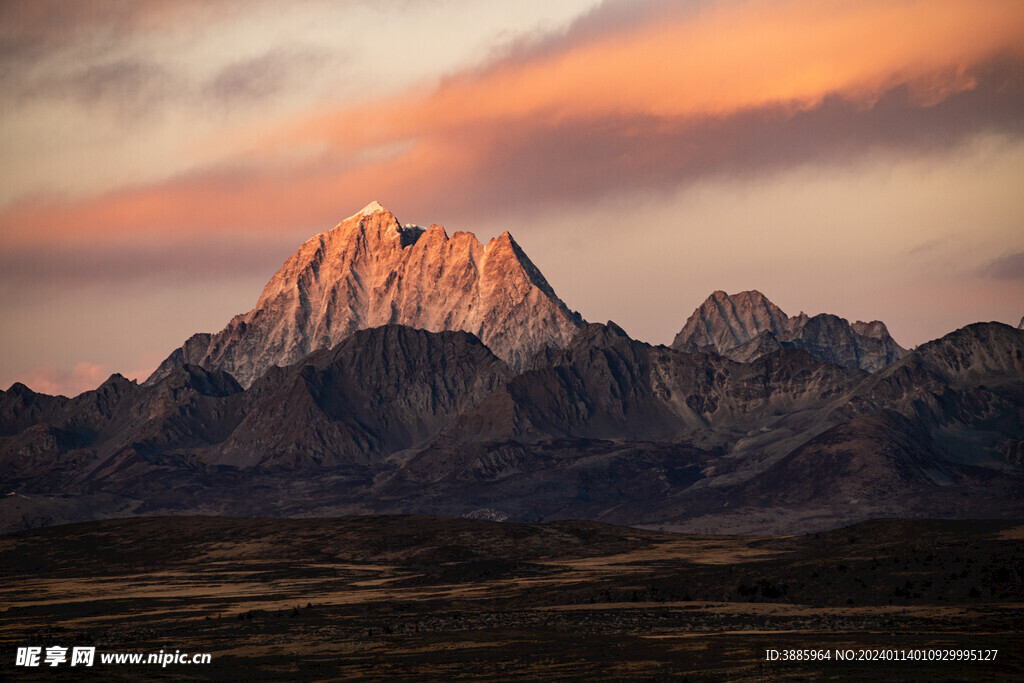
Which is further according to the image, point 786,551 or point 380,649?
point 786,551

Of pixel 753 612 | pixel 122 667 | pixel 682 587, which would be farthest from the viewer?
pixel 682 587

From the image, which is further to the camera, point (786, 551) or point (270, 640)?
point (786, 551)

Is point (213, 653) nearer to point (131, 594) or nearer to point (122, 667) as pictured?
point (122, 667)

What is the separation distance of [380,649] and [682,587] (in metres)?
48.4

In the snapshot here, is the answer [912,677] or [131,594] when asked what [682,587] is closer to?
[912,677]

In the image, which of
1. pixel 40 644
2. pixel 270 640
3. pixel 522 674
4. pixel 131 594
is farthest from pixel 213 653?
pixel 131 594

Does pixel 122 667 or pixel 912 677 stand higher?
pixel 122 667

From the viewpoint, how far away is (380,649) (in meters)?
100

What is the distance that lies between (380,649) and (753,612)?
37357mm

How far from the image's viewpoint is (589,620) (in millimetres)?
117312

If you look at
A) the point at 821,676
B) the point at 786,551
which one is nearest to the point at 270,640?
the point at 821,676

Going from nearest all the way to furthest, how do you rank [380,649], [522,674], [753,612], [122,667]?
[522,674] < [122,667] < [380,649] < [753,612]

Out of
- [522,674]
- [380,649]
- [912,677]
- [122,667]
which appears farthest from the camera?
[380,649]

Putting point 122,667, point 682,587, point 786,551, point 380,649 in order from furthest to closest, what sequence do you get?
1. point 786,551
2. point 682,587
3. point 380,649
4. point 122,667
